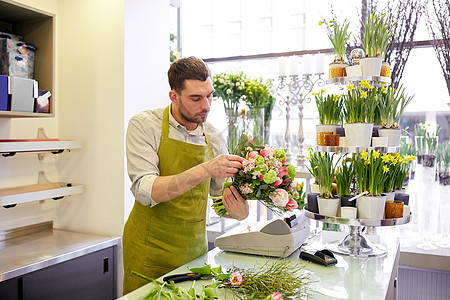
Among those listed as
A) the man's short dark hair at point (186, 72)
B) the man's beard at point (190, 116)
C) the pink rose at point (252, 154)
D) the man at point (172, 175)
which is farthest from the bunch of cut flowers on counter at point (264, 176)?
the man's short dark hair at point (186, 72)

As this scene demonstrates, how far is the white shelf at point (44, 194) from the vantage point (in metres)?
2.43

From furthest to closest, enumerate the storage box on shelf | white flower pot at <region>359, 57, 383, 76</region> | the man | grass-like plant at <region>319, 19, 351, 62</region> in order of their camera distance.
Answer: the storage box on shelf
grass-like plant at <region>319, 19, 351, 62</region>
white flower pot at <region>359, 57, 383, 76</region>
the man

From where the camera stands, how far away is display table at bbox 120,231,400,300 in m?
1.44

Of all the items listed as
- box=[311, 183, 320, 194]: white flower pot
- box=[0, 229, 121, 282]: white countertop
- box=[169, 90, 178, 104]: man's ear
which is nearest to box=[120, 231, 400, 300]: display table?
box=[311, 183, 320, 194]: white flower pot

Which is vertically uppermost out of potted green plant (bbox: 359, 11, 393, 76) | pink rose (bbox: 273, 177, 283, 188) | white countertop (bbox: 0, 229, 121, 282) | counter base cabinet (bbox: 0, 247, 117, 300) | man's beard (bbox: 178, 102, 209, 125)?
potted green plant (bbox: 359, 11, 393, 76)

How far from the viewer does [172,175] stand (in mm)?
1883

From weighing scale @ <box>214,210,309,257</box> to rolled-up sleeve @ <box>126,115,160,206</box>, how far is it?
0.44 metres

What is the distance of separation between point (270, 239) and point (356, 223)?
0.40 m

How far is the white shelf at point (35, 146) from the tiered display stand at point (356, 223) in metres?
1.72

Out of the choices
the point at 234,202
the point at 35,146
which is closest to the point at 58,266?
the point at 35,146

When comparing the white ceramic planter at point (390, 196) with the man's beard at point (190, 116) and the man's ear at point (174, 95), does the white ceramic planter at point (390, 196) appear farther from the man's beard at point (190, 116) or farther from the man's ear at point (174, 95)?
the man's ear at point (174, 95)

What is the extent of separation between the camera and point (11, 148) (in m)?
2.47

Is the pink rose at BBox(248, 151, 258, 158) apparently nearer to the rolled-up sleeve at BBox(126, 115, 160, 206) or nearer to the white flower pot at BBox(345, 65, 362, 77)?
the rolled-up sleeve at BBox(126, 115, 160, 206)

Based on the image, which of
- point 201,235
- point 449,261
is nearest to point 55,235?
point 201,235
